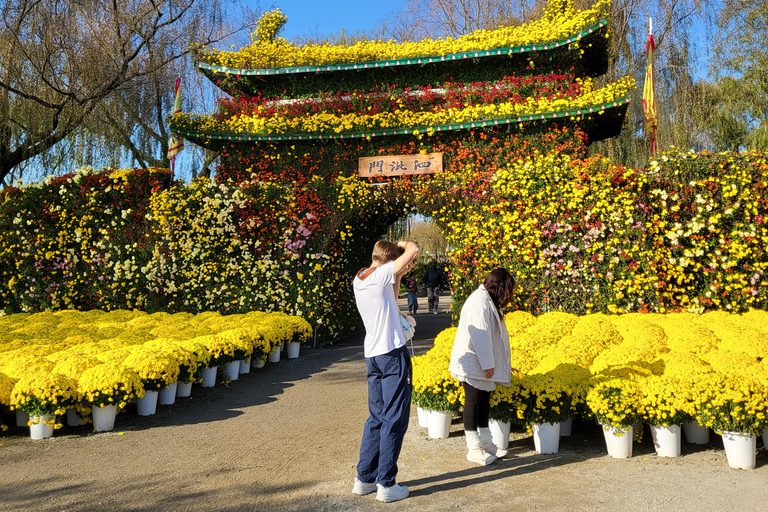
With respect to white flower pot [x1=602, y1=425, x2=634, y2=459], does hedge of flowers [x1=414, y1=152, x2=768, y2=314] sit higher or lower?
higher

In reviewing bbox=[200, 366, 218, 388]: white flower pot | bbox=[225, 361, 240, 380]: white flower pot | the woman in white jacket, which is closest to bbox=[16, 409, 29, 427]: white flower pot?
bbox=[200, 366, 218, 388]: white flower pot

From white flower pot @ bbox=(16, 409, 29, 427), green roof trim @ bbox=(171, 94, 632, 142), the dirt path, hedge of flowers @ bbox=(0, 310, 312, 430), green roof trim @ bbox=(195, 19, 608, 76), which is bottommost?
the dirt path

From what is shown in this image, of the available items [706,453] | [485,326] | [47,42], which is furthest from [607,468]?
[47,42]

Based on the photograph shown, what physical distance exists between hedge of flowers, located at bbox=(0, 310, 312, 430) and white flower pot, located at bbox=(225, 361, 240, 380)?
14 centimetres

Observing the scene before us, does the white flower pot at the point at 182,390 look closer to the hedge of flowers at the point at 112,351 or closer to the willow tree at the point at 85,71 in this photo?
the hedge of flowers at the point at 112,351

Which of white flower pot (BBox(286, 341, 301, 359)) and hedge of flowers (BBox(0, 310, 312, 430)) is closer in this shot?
hedge of flowers (BBox(0, 310, 312, 430))

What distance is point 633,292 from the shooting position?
9.60m

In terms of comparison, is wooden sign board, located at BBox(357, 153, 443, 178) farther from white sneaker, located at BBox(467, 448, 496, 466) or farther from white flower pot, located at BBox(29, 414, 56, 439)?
white sneaker, located at BBox(467, 448, 496, 466)

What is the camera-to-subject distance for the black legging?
183 inches

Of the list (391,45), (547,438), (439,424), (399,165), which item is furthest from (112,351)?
(391,45)

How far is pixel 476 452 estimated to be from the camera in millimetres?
4723

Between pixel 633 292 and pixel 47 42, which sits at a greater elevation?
pixel 47 42

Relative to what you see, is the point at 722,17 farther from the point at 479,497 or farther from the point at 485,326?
the point at 479,497

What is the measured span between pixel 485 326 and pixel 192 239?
28.8ft
